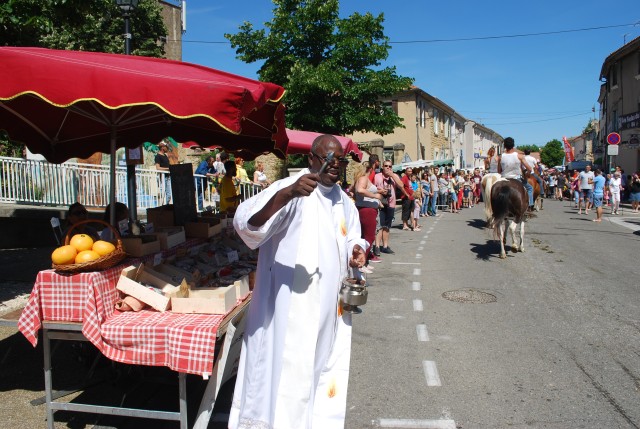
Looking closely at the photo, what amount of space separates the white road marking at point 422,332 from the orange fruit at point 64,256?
381 centimetres

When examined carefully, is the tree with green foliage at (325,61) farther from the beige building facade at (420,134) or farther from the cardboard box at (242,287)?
the cardboard box at (242,287)

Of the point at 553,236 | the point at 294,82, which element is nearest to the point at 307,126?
the point at 294,82

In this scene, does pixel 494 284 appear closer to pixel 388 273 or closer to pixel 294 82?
pixel 388 273

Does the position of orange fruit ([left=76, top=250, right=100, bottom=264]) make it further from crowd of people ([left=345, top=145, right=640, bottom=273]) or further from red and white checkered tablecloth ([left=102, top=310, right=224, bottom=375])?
crowd of people ([left=345, top=145, right=640, bottom=273])

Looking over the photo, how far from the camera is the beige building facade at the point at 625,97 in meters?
29.8

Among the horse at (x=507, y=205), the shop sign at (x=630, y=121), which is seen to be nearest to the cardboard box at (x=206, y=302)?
the horse at (x=507, y=205)

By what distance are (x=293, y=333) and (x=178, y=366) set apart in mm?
939

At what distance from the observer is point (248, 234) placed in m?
2.95

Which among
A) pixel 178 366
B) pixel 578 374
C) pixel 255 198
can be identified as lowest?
pixel 578 374

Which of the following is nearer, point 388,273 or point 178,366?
point 178,366

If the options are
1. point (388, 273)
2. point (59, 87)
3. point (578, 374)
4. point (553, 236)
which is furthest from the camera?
point (553, 236)

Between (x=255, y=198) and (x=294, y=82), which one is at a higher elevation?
(x=294, y=82)

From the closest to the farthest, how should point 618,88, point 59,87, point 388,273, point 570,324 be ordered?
point 59,87, point 570,324, point 388,273, point 618,88

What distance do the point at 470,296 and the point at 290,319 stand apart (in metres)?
5.47
